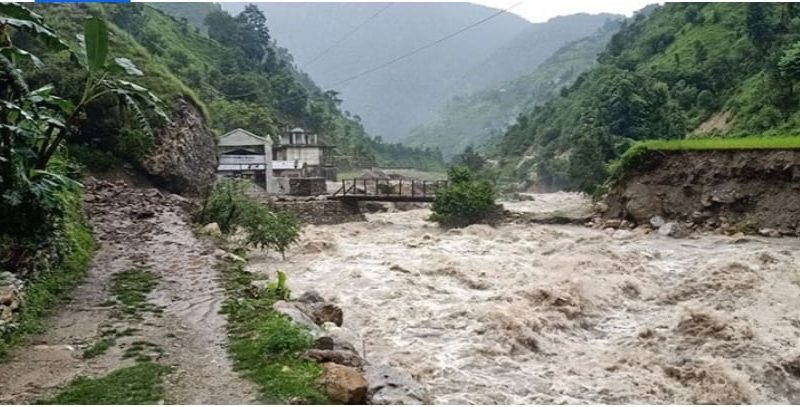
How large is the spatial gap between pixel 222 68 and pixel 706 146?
41.1 m

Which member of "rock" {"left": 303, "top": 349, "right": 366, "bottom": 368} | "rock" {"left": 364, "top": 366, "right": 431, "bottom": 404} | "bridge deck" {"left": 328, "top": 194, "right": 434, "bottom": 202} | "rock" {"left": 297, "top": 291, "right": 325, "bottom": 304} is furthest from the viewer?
"bridge deck" {"left": 328, "top": 194, "right": 434, "bottom": 202}

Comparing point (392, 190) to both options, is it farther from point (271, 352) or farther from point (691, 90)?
point (271, 352)

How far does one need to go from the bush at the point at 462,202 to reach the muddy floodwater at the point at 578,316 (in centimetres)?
584

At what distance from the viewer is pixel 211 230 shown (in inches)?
634

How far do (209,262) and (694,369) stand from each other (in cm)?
821

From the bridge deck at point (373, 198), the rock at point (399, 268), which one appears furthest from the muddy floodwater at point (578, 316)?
the bridge deck at point (373, 198)

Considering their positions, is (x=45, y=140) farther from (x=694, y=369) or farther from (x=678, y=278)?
(x=678, y=278)

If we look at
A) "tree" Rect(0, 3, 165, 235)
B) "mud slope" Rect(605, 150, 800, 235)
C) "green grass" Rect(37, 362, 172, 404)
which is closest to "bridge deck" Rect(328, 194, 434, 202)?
"mud slope" Rect(605, 150, 800, 235)

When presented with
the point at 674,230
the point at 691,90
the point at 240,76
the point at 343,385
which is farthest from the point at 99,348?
the point at 240,76

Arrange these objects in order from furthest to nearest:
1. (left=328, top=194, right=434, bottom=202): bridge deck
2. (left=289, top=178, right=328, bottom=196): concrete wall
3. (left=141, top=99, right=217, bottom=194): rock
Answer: (left=289, top=178, right=328, bottom=196): concrete wall < (left=328, top=194, right=434, bottom=202): bridge deck < (left=141, top=99, right=217, bottom=194): rock

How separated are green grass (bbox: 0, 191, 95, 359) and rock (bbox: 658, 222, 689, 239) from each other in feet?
52.9

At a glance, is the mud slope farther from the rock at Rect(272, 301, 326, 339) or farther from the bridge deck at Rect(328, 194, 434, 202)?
the rock at Rect(272, 301, 326, 339)

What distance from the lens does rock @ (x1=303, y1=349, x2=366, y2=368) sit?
20.4 feet

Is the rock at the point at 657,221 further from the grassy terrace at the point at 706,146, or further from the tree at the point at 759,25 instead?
the tree at the point at 759,25
